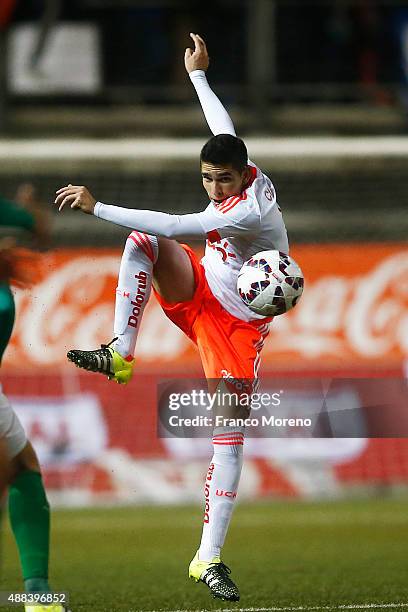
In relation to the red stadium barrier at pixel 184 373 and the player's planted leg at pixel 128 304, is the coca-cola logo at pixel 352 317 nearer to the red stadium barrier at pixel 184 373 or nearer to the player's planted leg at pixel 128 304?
the red stadium barrier at pixel 184 373

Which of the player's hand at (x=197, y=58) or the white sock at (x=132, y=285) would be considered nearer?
the white sock at (x=132, y=285)

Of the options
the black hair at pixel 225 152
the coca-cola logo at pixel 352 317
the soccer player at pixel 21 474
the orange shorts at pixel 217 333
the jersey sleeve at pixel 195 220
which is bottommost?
the soccer player at pixel 21 474

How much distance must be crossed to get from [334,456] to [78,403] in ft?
9.42

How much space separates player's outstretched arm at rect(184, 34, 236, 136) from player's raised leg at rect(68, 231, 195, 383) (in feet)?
2.44

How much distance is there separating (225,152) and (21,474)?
2048 millimetres

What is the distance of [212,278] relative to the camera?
7.56 m

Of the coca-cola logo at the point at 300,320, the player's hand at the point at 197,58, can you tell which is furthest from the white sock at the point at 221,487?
the coca-cola logo at the point at 300,320

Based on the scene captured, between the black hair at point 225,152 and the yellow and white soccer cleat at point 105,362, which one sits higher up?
the black hair at point 225,152

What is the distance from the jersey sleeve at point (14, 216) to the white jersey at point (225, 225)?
78cm

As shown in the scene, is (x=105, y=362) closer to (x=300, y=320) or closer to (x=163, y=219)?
(x=163, y=219)

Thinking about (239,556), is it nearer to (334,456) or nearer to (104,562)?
(104,562)

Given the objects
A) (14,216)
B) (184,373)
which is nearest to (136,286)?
(14,216)

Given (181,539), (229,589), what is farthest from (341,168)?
(229,589)

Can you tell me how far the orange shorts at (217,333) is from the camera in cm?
738
